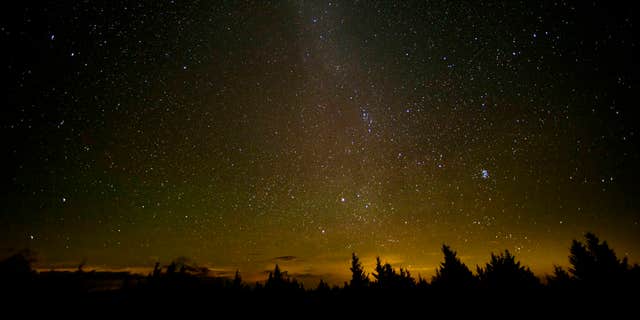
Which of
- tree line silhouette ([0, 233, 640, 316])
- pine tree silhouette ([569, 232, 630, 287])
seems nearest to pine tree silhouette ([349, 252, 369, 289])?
tree line silhouette ([0, 233, 640, 316])

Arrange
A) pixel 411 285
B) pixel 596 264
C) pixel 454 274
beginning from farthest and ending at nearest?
pixel 411 285
pixel 454 274
pixel 596 264

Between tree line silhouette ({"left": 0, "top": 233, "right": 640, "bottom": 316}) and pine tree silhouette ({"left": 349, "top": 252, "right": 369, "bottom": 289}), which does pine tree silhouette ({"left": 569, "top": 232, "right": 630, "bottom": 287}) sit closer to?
tree line silhouette ({"left": 0, "top": 233, "right": 640, "bottom": 316})

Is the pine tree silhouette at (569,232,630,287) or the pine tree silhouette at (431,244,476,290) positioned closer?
the pine tree silhouette at (569,232,630,287)

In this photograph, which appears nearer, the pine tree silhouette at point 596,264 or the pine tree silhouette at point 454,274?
the pine tree silhouette at point 596,264

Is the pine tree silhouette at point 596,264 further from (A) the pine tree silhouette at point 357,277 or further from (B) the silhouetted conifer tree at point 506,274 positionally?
(A) the pine tree silhouette at point 357,277

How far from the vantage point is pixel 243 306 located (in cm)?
5716

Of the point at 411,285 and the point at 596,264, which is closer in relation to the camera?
the point at 596,264

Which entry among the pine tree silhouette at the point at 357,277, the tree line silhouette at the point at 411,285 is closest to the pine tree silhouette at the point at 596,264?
the tree line silhouette at the point at 411,285

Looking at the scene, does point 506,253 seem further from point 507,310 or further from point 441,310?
point 441,310

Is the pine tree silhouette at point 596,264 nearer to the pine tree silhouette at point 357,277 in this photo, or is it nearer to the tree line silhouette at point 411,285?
the tree line silhouette at point 411,285

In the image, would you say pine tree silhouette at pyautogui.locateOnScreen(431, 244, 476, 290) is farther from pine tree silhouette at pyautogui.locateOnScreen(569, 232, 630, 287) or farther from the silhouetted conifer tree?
pine tree silhouette at pyautogui.locateOnScreen(569, 232, 630, 287)

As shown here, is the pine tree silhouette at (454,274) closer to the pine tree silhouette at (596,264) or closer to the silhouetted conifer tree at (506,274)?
the silhouetted conifer tree at (506,274)

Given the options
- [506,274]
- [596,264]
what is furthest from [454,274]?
[596,264]

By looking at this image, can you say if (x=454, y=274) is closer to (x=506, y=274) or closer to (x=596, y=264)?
(x=506, y=274)
